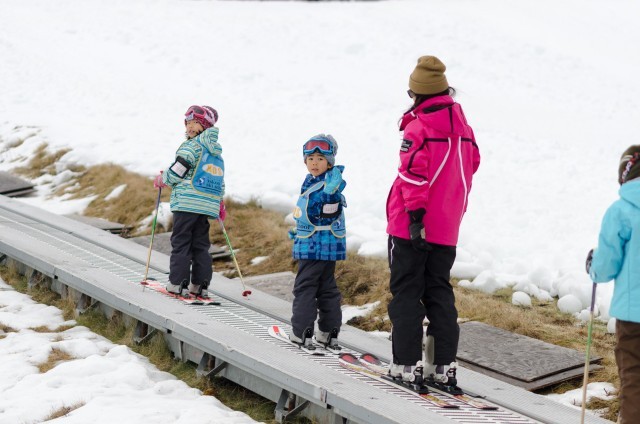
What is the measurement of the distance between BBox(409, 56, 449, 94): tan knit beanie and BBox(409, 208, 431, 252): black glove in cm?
82

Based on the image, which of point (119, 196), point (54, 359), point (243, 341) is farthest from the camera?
point (119, 196)

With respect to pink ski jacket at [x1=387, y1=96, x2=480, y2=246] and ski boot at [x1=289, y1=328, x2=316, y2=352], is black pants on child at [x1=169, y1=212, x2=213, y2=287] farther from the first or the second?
pink ski jacket at [x1=387, y1=96, x2=480, y2=246]

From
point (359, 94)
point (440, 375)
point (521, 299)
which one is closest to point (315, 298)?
point (440, 375)

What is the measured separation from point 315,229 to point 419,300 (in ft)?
3.83

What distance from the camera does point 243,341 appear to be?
699 cm

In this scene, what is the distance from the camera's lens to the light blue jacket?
198 inches

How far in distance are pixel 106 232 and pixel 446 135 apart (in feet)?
20.2

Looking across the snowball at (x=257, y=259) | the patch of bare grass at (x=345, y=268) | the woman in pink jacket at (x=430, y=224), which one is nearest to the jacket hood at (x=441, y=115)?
the woman in pink jacket at (x=430, y=224)

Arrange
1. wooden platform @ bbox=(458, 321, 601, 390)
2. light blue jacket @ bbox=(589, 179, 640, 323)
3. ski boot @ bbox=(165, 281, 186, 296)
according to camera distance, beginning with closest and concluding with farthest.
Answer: light blue jacket @ bbox=(589, 179, 640, 323), wooden platform @ bbox=(458, 321, 601, 390), ski boot @ bbox=(165, 281, 186, 296)

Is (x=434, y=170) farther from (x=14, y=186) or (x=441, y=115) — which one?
(x=14, y=186)

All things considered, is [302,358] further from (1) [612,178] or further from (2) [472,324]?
(1) [612,178]

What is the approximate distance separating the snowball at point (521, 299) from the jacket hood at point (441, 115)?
9.39ft

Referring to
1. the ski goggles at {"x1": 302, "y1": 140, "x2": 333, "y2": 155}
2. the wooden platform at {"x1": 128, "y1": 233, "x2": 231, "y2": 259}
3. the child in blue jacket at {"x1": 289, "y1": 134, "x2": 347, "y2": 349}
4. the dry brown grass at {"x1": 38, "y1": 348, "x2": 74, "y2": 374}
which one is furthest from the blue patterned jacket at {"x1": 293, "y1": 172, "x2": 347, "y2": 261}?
the wooden platform at {"x1": 128, "y1": 233, "x2": 231, "y2": 259}

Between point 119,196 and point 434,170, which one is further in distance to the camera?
point 119,196
